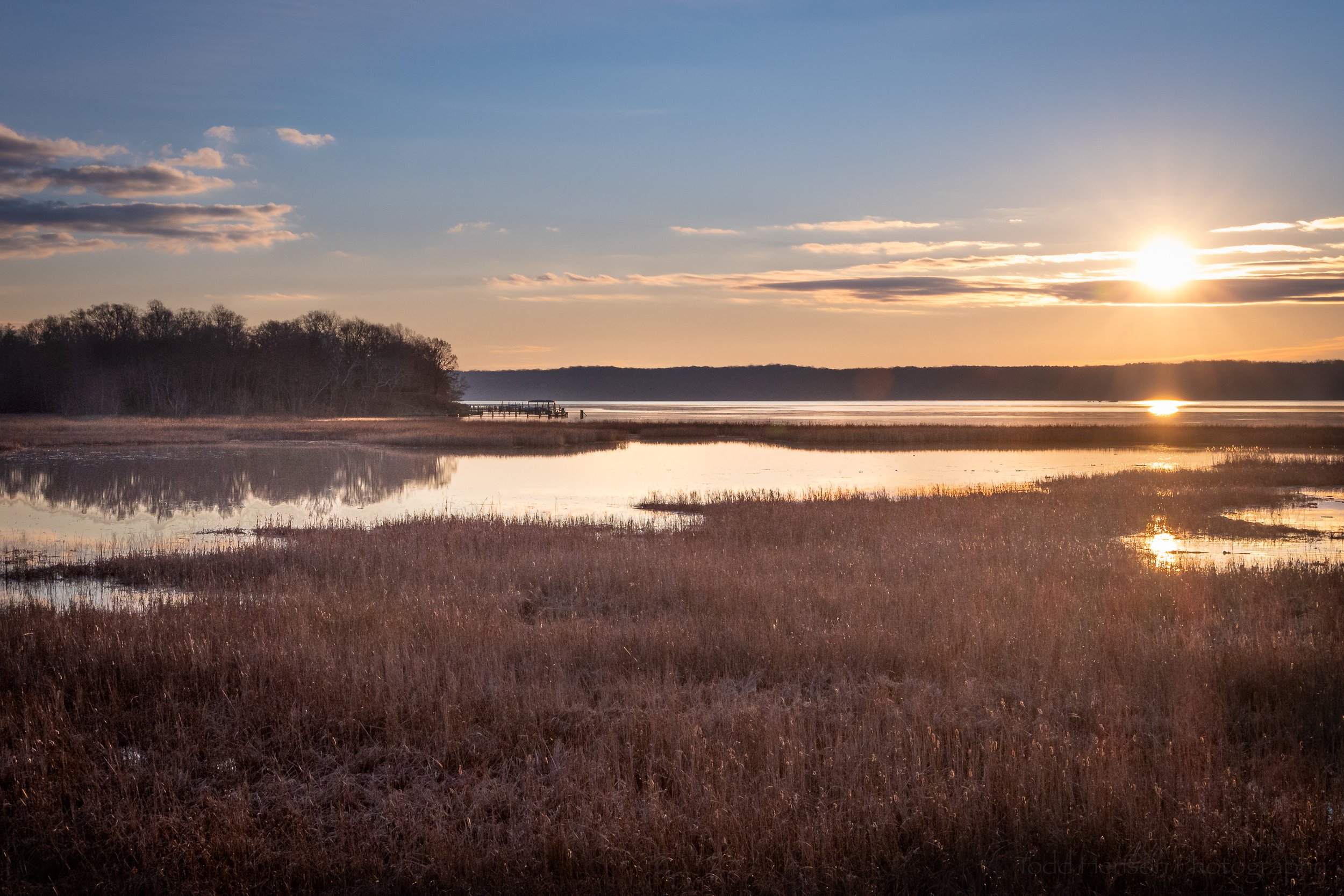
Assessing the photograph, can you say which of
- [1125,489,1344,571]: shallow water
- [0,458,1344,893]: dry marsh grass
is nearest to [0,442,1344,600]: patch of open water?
[1125,489,1344,571]: shallow water

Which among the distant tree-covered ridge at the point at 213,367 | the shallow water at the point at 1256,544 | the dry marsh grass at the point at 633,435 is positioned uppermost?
the distant tree-covered ridge at the point at 213,367

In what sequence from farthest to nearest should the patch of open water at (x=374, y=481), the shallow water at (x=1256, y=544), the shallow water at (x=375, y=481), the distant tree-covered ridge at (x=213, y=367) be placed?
1. the distant tree-covered ridge at (x=213, y=367)
2. the shallow water at (x=375, y=481)
3. the patch of open water at (x=374, y=481)
4. the shallow water at (x=1256, y=544)

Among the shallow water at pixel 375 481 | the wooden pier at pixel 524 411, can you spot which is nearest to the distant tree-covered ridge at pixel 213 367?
the wooden pier at pixel 524 411

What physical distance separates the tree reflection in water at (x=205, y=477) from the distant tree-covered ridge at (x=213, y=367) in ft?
210

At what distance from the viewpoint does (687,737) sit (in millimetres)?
7074

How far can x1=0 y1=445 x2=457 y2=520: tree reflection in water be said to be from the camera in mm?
27281

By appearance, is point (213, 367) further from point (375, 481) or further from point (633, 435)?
point (375, 481)

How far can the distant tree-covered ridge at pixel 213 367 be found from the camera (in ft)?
339

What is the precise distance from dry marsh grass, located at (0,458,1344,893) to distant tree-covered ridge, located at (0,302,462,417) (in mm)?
104465

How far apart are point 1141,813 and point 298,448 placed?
5397 cm

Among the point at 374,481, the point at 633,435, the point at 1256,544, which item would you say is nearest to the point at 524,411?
the point at 633,435

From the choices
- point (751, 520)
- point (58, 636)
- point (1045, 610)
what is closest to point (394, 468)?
point (751, 520)

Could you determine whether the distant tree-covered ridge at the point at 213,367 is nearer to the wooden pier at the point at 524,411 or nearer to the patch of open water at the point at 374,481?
the wooden pier at the point at 524,411

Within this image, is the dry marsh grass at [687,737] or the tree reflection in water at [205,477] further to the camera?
the tree reflection in water at [205,477]
